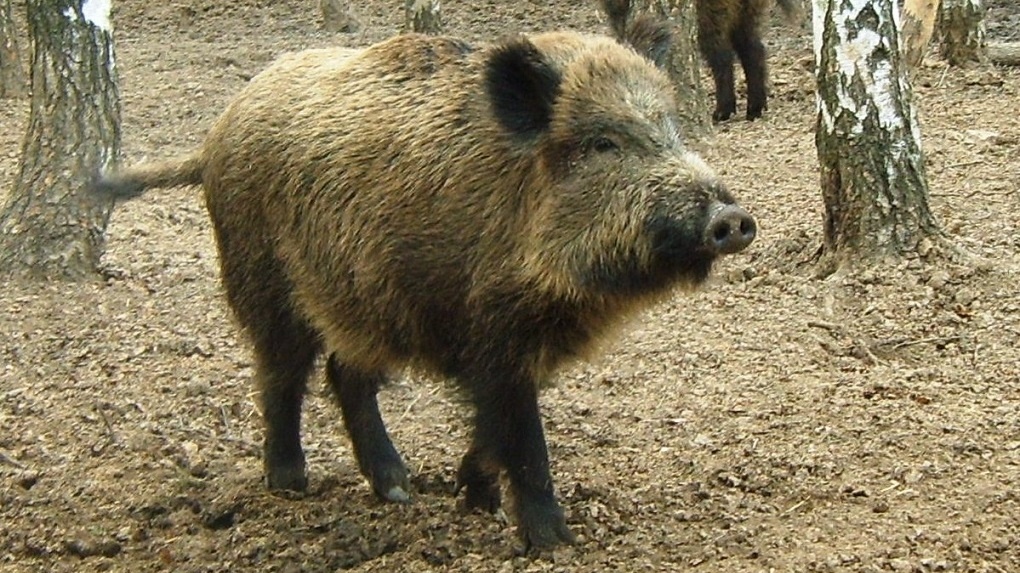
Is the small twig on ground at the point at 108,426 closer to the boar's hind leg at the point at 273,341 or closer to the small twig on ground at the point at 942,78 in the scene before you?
the boar's hind leg at the point at 273,341

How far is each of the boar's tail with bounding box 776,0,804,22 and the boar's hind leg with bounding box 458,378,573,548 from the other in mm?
8543

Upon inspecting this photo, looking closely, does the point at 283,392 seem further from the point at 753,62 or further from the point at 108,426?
the point at 753,62

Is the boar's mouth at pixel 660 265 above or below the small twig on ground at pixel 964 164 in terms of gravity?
above

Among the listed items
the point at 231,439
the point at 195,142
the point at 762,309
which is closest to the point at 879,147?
the point at 762,309

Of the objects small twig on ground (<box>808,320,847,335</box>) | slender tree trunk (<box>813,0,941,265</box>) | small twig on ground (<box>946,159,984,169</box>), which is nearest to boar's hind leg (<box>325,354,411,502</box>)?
small twig on ground (<box>808,320,847,335</box>)

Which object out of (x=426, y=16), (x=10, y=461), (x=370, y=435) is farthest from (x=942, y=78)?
(x=10, y=461)

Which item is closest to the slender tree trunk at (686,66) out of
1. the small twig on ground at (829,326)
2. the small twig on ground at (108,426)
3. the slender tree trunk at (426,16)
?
the slender tree trunk at (426,16)

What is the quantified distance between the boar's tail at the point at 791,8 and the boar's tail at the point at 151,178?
7.87 meters

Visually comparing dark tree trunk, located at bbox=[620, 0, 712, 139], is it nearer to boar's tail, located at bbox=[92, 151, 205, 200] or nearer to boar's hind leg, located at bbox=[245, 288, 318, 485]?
boar's tail, located at bbox=[92, 151, 205, 200]

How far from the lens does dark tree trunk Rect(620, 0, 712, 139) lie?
926 centimetres

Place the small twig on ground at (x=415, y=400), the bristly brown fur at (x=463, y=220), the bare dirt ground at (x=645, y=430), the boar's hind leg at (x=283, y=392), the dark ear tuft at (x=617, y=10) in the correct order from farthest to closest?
the dark ear tuft at (x=617, y=10) → the small twig on ground at (x=415, y=400) → the boar's hind leg at (x=283, y=392) → the bare dirt ground at (x=645, y=430) → the bristly brown fur at (x=463, y=220)

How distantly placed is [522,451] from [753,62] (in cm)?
658

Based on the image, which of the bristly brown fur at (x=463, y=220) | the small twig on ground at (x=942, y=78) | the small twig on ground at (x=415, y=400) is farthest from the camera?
the small twig on ground at (x=942, y=78)

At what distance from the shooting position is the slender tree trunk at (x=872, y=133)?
598 cm
